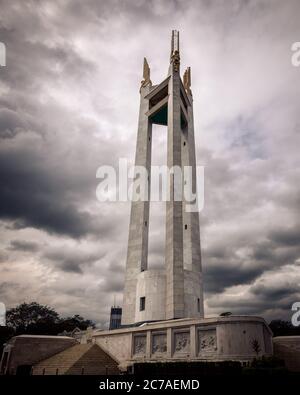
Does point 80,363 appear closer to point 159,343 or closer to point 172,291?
point 159,343

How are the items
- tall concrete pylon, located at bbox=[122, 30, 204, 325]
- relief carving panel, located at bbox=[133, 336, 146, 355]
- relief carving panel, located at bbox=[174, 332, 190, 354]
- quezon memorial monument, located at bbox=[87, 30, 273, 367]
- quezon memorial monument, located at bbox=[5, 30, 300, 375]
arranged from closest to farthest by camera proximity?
quezon memorial monument, located at bbox=[87, 30, 273, 367], quezon memorial monument, located at bbox=[5, 30, 300, 375], relief carving panel, located at bbox=[174, 332, 190, 354], relief carving panel, located at bbox=[133, 336, 146, 355], tall concrete pylon, located at bbox=[122, 30, 204, 325]

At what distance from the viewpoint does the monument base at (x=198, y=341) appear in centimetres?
2230

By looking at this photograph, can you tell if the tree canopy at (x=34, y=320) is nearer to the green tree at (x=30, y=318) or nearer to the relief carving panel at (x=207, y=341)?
the green tree at (x=30, y=318)

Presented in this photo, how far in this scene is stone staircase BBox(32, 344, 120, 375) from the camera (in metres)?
26.8

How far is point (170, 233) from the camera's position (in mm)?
36938

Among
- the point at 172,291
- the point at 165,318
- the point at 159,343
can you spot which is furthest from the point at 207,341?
the point at 165,318

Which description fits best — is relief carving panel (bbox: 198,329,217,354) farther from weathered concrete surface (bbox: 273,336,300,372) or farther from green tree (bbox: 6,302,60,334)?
green tree (bbox: 6,302,60,334)

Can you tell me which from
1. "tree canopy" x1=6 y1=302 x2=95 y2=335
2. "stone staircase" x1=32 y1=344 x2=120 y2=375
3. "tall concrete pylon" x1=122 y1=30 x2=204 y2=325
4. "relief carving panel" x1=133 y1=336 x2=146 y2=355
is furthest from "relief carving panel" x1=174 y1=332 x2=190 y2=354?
"tree canopy" x1=6 y1=302 x2=95 y2=335

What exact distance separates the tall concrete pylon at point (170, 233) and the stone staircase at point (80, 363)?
23.3 ft

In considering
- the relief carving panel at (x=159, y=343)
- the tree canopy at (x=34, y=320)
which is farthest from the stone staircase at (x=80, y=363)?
the tree canopy at (x=34, y=320)

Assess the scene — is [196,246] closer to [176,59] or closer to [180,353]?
[180,353]

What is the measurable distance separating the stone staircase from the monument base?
129 cm

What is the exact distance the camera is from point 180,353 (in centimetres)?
2528
